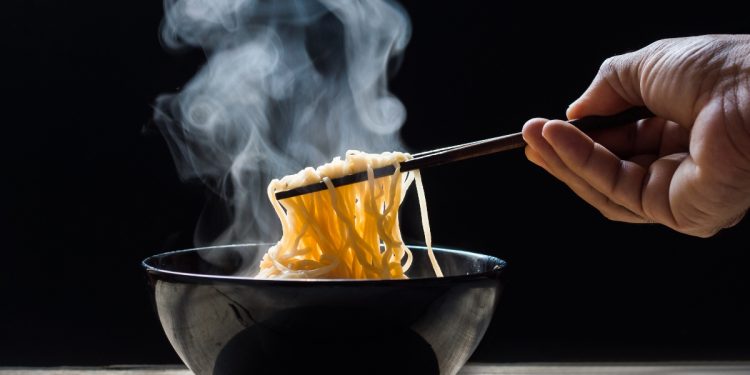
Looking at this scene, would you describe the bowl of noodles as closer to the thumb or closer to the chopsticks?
the chopsticks

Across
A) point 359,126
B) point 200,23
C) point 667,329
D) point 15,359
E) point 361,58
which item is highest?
point 200,23

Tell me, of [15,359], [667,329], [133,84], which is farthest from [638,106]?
[15,359]

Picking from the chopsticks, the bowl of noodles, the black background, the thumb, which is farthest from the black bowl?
the black background

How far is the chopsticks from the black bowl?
10.0 inches

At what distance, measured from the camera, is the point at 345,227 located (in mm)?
1097

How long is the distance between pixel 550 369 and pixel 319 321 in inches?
35.2

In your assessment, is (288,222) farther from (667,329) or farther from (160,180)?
(667,329)

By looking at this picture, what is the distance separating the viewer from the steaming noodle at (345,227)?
1069 mm

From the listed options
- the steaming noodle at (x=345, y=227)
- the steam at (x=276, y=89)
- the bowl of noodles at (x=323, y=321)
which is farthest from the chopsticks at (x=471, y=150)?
the steam at (x=276, y=89)

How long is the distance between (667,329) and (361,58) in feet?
3.05

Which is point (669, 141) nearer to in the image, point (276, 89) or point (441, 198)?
point (441, 198)

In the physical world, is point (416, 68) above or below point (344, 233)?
above

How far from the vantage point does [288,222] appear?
1148mm

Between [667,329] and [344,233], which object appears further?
[667,329]
